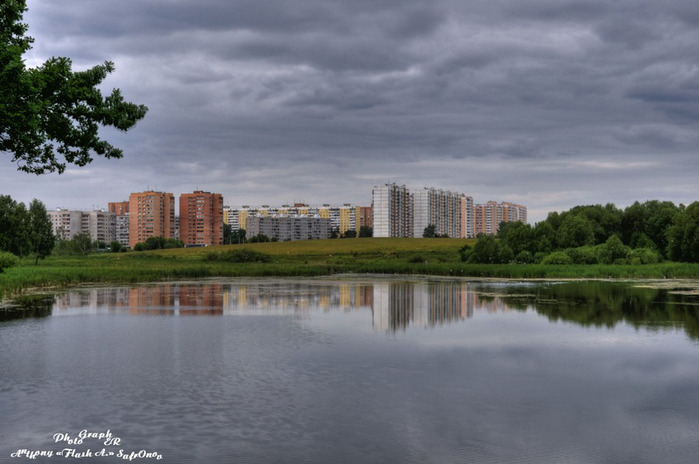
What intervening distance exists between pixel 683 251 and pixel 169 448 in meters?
73.9

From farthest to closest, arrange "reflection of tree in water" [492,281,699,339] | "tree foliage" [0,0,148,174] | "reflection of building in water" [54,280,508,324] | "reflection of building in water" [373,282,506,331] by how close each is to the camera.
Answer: "reflection of building in water" [54,280,508,324] < "reflection of building in water" [373,282,506,331] < "reflection of tree in water" [492,281,699,339] < "tree foliage" [0,0,148,174]

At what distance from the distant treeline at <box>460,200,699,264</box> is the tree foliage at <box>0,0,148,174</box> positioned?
64475mm

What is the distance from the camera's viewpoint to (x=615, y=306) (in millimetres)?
31000

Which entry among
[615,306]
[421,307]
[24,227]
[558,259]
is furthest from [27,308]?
[558,259]

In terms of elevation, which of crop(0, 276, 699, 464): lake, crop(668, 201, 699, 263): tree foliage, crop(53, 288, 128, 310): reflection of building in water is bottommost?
crop(0, 276, 699, 464): lake

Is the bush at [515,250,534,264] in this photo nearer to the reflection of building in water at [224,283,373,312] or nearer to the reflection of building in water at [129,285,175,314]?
the reflection of building in water at [224,283,373,312]

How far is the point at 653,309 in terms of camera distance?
2928 cm

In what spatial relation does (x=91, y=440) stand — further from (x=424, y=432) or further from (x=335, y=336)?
(x=335, y=336)

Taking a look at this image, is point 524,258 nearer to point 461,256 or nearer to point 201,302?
point 461,256

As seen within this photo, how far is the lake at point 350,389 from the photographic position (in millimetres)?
9578

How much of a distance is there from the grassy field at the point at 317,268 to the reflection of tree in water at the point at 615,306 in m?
19.9

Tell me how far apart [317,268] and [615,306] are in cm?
4667

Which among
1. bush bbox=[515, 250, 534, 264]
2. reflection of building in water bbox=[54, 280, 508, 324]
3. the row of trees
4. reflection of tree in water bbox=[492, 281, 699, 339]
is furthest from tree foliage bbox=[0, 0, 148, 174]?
bush bbox=[515, 250, 534, 264]

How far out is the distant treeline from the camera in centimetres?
7219
